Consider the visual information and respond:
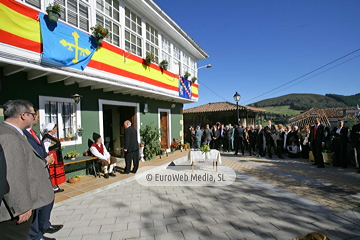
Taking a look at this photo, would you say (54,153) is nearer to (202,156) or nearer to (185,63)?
(202,156)

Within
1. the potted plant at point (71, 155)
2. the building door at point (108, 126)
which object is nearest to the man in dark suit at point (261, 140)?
the building door at point (108, 126)

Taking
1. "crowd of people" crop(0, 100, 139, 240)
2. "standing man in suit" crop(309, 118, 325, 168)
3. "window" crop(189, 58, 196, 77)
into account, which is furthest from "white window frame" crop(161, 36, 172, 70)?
"crowd of people" crop(0, 100, 139, 240)

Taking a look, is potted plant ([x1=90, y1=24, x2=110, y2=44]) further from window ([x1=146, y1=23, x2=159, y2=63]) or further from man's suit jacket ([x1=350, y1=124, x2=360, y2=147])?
man's suit jacket ([x1=350, y1=124, x2=360, y2=147])

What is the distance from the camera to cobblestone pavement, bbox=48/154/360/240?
303 centimetres

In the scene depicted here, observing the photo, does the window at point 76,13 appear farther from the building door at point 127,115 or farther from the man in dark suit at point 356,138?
the man in dark suit at point 356,138

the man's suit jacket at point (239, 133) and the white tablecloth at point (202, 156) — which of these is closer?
the white tablecloth at point (202, 156)

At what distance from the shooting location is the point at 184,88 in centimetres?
1108

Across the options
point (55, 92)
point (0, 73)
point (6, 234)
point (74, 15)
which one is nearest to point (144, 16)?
point (74, 15)

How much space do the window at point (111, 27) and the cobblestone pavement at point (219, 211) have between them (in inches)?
198

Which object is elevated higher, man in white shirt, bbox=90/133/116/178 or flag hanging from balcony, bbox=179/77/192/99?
flag hanging from balcony, bbox=179/77/192/99

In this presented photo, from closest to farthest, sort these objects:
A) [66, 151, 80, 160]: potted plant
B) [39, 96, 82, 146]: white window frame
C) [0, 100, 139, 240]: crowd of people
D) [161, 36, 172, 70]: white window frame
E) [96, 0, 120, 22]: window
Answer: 1. [0, 100, 139, 240]: crowd of people
2. [39, 96, 82, 146]: white window frame
3. [66, 151, 80, 160]: potted plant
4. [96, 0, 120, 22]: window
5. [161, 36, 172, 70]: white window frame

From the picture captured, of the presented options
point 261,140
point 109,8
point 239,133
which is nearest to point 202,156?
point 239,133

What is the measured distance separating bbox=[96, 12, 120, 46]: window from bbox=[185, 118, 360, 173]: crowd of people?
5525mm

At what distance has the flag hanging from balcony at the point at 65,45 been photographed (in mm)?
4453
